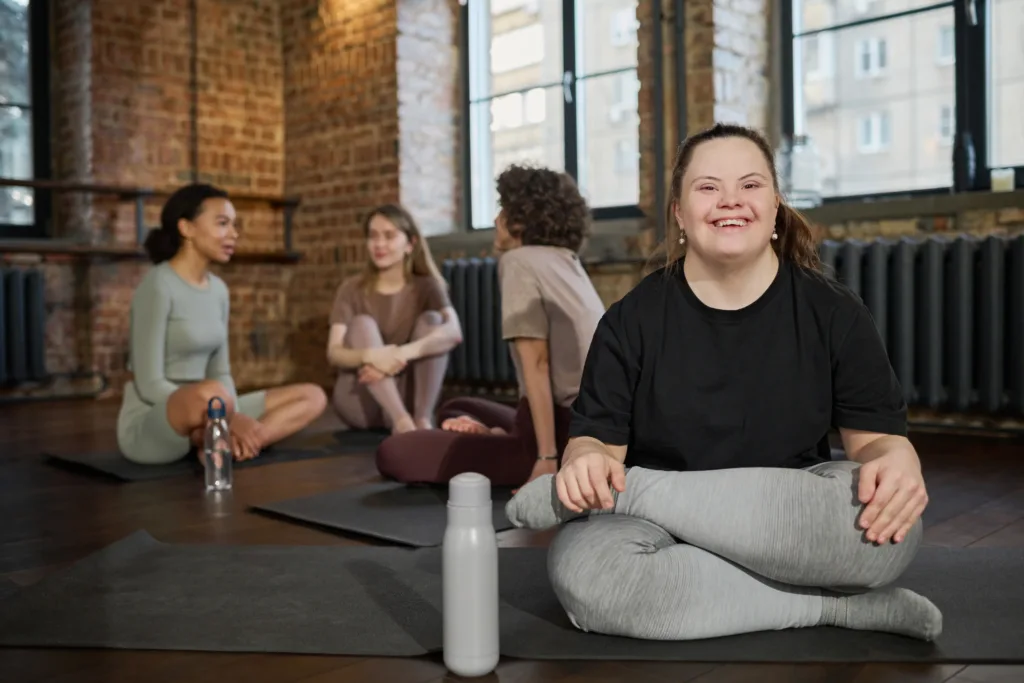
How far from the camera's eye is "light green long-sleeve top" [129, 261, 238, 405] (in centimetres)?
325

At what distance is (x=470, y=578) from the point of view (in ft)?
4.39

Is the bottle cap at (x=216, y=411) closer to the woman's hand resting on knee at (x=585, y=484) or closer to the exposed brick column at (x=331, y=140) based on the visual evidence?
the woman's hand resting on knee at (x=585, y=484)

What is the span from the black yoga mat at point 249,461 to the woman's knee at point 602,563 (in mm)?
1982

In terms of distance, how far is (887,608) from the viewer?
1.51 m

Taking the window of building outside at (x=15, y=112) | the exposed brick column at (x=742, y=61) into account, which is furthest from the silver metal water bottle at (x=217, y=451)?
the window of building outside at (x=15, y=112)

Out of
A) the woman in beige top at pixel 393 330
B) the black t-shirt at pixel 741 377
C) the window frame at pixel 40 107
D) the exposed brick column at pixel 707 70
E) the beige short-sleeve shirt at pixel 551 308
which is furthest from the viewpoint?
the window frame at pixel 40 107

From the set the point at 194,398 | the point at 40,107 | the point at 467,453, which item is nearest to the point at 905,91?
the point at 467,453

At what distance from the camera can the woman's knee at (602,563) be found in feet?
4.81

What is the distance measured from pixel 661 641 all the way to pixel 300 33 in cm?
576

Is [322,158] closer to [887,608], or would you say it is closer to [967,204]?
[967,204]

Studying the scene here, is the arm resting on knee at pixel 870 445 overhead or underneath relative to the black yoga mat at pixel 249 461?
overhead

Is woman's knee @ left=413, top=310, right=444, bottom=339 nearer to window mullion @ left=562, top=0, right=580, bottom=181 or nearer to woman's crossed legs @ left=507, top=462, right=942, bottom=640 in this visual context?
window mullion @ left=562, top=0, right=580, bottom=181

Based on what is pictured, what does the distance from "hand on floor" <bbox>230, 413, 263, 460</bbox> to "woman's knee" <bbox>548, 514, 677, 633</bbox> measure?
2.04 m

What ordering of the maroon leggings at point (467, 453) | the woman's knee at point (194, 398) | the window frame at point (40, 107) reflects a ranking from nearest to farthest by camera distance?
the maroon leggings at point (467, 453)
the woman's knee at point (194, 398)
the window frame at point (40, 107)
